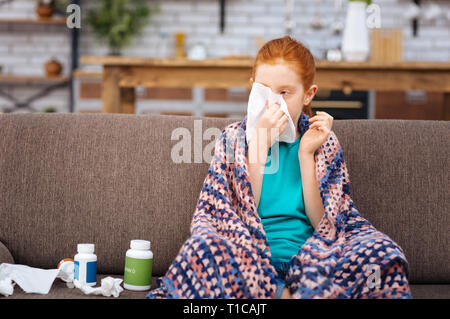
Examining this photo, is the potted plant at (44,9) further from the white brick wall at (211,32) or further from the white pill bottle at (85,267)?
the white pill bottle at (85,267)

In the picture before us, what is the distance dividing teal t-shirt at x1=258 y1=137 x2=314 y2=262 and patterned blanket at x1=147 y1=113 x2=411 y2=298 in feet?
0.19

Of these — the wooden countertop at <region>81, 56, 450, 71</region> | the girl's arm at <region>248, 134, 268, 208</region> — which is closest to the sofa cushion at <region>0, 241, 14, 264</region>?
the girl's arm at <region>248, 134, 268, 208</region>

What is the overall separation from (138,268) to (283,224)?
0.37 meters

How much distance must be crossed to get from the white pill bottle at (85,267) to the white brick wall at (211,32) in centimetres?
350

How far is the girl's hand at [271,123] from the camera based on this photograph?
118cm

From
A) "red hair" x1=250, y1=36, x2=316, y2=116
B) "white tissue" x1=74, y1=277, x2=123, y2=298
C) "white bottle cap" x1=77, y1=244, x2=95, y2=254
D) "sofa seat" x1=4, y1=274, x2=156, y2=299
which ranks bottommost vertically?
"sofa seat" x1=4, y1=274, x2=156, y2=299

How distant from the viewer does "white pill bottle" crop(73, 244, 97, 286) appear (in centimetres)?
113

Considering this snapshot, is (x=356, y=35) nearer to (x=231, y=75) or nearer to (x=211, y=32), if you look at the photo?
(x=231, y=75)

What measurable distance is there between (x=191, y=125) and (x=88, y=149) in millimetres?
304

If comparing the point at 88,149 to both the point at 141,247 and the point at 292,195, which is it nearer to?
the point at 141,247

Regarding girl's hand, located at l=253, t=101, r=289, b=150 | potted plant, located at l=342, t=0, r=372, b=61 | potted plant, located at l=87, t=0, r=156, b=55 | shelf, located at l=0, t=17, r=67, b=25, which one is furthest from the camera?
shelf, located at l=0, t=17, r=67, b=25

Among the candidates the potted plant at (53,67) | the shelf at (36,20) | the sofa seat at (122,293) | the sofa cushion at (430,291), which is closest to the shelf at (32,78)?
the potted plant at (53,67)

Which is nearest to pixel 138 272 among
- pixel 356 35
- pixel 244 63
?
pixel 244 63

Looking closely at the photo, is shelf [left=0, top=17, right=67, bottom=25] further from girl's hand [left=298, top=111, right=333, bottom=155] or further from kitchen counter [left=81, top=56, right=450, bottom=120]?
girl's hand [left=298, top=111, right=333, bottom=155]
